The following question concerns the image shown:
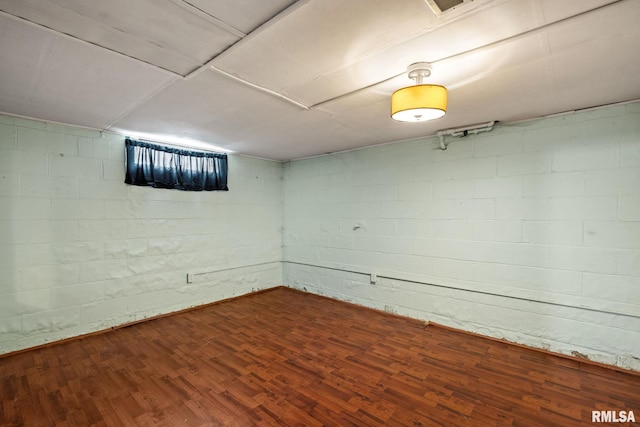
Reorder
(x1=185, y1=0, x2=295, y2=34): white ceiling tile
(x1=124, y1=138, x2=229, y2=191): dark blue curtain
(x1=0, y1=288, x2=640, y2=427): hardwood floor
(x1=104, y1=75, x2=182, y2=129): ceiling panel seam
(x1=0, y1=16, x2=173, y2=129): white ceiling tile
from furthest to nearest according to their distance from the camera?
(x1=124, y1=138, x2=229, y2=191): dark blue curtain → (x1=104, y1=75, x2=182, y2=129): ceiling panel seam → (x1=0, y1=288, x2=640, y2=427): hardwood floor → (x1=0, y1=16, x2=173, y2=129): white ceiling tile → (x1=185, y1=0, x2=295, y2=34): white ceiling tile

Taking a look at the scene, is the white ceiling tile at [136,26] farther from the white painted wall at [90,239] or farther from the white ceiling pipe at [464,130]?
the white ceiling pipe at [464,130]

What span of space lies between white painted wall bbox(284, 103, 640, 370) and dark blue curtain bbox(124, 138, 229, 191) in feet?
6.23

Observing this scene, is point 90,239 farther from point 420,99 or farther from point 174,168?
point 420,99

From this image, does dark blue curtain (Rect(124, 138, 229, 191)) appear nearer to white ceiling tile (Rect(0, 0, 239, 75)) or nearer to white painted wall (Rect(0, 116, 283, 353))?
white painted wall (Rect(0, 116, 283, 353))

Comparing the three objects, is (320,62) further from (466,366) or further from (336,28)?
(466,366)

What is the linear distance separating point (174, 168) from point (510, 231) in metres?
4.26

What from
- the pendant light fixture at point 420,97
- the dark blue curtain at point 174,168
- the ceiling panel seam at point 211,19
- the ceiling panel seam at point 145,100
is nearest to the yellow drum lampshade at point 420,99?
the pendant light fixture at point 420,97

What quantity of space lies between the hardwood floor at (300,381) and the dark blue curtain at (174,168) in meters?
1.88

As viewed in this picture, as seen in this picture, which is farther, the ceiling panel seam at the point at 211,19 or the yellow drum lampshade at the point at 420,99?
the yellow drum lampshade at the point at 420,99

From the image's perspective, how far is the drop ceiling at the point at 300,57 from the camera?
1379 millimetres

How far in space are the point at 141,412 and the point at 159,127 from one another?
8.92 feet

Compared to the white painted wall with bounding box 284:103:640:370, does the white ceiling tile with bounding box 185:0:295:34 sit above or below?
above

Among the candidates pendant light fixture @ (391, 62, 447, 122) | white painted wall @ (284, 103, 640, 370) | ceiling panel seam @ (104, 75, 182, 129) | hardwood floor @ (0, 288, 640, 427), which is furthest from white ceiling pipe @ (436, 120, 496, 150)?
ceiling panel seam @ (104, 75, 182, 129)

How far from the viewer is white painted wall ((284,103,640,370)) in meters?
2.60
